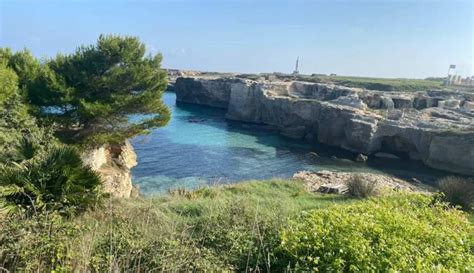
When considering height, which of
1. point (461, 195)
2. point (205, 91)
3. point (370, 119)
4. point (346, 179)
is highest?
point (461, 195)

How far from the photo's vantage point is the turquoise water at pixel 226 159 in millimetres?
28266

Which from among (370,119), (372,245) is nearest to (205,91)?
(370,119)

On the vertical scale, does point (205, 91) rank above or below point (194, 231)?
below

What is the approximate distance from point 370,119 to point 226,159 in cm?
1868

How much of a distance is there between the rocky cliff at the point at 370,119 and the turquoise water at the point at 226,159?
2281 millimetres

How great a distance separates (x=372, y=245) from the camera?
5.22 meters

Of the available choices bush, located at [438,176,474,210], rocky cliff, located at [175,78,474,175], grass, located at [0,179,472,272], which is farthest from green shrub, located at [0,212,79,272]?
rocky cliff, located at [175,78,474,175]

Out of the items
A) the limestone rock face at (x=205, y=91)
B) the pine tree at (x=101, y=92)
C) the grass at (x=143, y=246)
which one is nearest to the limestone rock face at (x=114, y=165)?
the pine tree at (x=101, y=92)

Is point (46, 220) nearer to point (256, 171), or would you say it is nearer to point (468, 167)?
point (256, 171)

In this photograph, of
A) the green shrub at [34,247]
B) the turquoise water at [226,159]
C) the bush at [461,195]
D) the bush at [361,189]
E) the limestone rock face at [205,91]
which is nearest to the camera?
the green shrub at [34,247]

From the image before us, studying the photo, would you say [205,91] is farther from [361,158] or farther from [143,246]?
[143,246]

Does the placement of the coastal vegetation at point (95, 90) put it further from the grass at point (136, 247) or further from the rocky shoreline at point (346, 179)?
the grass at point (136, 247)

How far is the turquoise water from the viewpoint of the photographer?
2827 cm

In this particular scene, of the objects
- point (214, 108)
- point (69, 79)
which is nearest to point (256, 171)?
point (69, 79)
